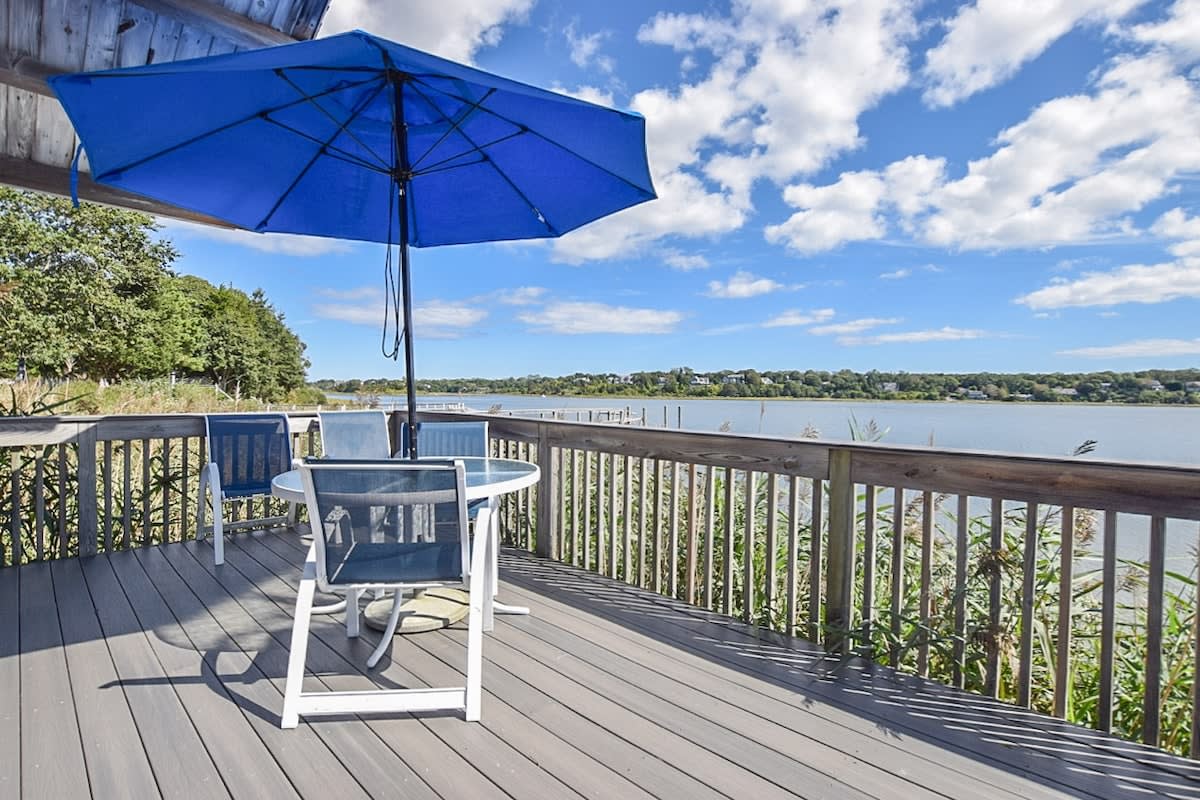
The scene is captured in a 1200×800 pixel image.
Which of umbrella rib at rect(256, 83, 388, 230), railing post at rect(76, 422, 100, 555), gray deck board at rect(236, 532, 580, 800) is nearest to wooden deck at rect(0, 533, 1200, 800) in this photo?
gray deck board at rect(236, 532, 580, 800)

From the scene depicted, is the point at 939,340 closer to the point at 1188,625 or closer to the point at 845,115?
the point at 845,115

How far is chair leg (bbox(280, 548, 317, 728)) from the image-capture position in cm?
188

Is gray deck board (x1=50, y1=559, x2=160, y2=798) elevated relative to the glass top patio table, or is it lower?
lower

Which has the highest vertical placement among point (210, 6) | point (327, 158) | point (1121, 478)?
point (210, 6)

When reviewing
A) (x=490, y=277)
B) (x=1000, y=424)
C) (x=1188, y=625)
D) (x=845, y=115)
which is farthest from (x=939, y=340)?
(x=1188, y=625)

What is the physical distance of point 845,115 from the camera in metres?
13.1

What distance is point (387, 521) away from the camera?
6.58 feet

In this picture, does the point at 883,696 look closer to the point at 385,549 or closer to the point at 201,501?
the point at 385,549

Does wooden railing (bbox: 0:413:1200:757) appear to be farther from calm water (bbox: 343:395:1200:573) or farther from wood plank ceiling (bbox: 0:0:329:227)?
wood plank ceiling (bbox: 0:0:329:227)

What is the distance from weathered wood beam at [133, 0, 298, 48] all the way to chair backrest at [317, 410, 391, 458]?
6.57 feet

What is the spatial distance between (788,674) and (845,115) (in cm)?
1365

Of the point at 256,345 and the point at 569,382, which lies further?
the point at 256,345

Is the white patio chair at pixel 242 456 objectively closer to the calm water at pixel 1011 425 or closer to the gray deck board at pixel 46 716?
the gray deck board at pixel 46 716

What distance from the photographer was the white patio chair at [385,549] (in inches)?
76.0
